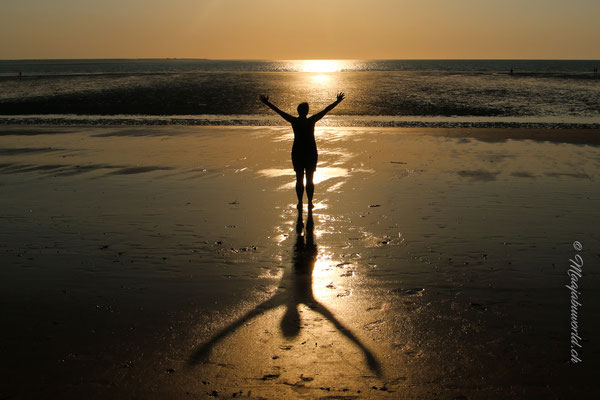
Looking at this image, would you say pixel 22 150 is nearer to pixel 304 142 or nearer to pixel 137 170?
pixel 137 170

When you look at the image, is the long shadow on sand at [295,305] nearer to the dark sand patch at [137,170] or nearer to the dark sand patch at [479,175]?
the dark sand patch at [479,175]

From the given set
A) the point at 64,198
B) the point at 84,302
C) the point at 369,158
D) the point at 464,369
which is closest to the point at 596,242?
the point at 464,369

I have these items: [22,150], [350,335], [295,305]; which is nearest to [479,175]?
[295,305]

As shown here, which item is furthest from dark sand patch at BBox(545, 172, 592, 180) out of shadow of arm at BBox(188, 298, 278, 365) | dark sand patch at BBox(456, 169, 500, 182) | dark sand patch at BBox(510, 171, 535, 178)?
shadow of arm at BBox(188, 298, 278, 365)

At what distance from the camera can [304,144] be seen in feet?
30.9

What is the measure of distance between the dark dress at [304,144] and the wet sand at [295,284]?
3.07ft

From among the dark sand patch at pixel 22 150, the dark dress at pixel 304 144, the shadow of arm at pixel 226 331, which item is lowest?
the shadow of arm at pixel 226 331

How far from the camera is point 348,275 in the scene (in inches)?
257

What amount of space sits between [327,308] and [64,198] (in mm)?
7388

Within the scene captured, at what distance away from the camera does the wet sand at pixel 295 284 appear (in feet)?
14.1

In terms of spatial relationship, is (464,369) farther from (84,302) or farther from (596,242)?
(596,242)

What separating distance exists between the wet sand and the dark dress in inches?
36.8

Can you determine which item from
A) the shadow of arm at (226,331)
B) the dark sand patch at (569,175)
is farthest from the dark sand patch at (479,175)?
the shadow of arm at (226,331)

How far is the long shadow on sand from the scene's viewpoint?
184 inches
